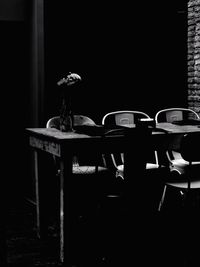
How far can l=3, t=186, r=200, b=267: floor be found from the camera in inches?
131

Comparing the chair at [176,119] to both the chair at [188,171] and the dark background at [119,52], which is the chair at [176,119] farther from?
the dark background at [119,52]

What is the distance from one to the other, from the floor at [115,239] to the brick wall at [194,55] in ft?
5.07

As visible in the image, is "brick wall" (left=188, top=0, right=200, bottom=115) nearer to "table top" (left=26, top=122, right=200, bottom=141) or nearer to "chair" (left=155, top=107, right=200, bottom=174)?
"chair" (left=155, top=107, right=200, bottom=174)

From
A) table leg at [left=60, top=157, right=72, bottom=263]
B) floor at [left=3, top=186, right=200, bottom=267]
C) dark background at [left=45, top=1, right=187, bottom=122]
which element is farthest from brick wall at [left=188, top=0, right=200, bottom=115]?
table leg at [left=60, top=157, right=72, bottom=263]

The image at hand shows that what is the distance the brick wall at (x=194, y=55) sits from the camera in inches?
240

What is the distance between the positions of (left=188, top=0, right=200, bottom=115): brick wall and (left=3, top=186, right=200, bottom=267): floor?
60.8 inches

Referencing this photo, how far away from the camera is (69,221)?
11.7 feet

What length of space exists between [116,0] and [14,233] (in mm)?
2918

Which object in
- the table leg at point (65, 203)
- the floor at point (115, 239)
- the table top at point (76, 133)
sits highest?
the table top at point (76, 133)

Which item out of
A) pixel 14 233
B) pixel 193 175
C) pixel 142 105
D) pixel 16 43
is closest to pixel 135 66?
pixel 142 105

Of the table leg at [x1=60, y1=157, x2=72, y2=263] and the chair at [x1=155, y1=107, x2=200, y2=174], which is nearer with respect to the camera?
the table leg at [x1=60, y1=157, x2=72, y2=263]

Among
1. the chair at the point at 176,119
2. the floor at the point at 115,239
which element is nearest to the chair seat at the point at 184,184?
the floor at the point at 115,239

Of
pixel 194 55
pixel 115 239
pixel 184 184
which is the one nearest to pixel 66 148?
pixel 115 239

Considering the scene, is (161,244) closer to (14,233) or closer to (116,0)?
(14,233)
